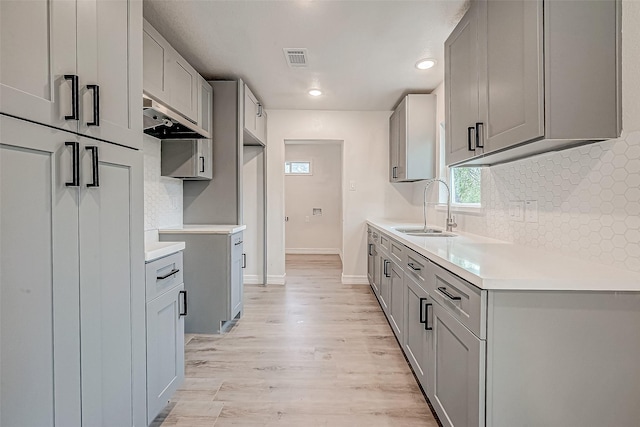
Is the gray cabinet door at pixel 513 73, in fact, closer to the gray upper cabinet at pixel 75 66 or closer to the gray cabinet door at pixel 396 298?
the gray cabinet door at pixel 396 298

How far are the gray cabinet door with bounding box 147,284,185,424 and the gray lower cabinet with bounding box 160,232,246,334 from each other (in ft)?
2.99

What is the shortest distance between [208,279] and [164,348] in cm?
115

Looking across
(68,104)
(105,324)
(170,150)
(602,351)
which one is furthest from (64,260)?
(170,150)

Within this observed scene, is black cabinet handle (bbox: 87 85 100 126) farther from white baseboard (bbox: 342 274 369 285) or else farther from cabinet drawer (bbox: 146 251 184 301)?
white baseboard (bbox: 342 274 369 285)

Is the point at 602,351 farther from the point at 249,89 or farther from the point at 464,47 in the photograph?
the point at 249,89

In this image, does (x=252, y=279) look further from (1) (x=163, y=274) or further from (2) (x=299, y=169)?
(2) (x=299, y=169)

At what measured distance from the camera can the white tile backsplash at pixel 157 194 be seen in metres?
2.63

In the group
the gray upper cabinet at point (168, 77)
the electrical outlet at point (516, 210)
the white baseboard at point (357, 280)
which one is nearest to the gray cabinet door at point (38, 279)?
the gray upper cabinet at point (168, 77)

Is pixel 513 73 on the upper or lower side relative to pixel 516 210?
upper

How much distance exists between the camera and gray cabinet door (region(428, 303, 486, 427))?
1163 millimetres

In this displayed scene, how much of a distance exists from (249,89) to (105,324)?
118 inches

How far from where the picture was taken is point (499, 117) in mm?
1569

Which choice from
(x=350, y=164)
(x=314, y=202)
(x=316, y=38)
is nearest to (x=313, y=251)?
(x=314, y=202)

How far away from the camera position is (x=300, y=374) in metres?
2.21
